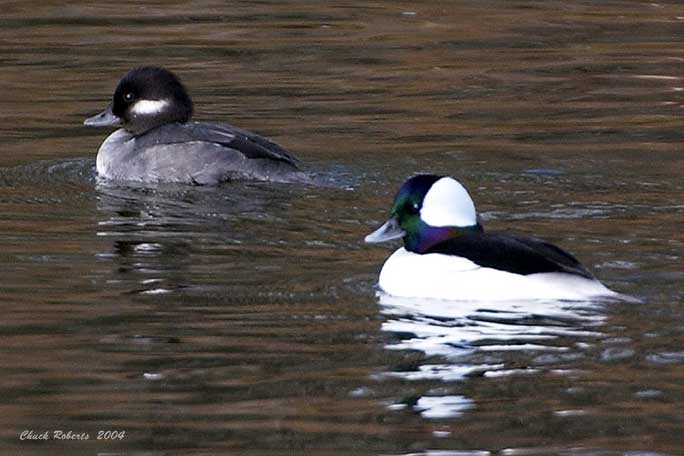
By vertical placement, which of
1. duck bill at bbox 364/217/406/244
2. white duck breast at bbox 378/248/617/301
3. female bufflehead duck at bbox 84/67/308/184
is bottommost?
female bufflehead duck at bbox 84/67/308/184

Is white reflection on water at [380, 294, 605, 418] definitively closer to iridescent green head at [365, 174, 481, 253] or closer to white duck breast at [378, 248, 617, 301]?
white duck breast at [378, 248, 617, 301]

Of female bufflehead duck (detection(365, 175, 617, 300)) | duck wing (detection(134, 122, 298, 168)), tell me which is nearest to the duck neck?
female bufflehead duck (detection(365, 175, 617, 300))

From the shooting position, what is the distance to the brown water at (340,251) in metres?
6.59

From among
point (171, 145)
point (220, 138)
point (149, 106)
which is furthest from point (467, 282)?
point (149, 106)

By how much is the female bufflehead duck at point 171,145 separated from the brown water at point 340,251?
0.18 m

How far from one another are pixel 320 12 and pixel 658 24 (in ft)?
12.5

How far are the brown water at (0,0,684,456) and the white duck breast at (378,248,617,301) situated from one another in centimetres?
8

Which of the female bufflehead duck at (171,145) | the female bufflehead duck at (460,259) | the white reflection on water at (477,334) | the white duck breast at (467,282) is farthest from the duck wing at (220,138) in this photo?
the white reflection on water at (477,334)

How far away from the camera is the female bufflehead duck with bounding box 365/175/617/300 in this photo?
8.08 m

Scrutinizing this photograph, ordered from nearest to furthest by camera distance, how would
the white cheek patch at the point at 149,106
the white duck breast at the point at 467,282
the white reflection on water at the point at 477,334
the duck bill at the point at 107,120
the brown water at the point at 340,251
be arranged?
the brown water at the point at 340,251 → the white reflection on water at the point at 477,334 → the white duck breast at the point at 467,282 → the white cheek patch at the point at 149,106 → the duck bill at the point at 107,120

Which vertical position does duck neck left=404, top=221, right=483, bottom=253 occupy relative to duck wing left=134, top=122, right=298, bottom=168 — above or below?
above

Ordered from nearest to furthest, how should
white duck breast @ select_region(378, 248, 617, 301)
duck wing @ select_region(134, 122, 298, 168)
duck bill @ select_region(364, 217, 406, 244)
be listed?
1. white duck breast @ select_region(378, 248, 617, 301)
2. duck bill @ select_region(364, 217, 406, 244)
3. duck wing @ select_region(134, 122, 298, 168)

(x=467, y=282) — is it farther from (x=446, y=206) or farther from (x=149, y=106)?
(x=149, y=106)

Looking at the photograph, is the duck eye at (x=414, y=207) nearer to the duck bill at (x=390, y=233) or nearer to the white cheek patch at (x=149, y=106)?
the duck bill at (x=390, y=233)
